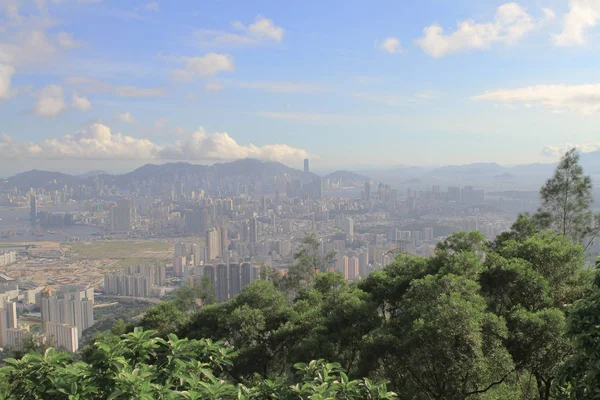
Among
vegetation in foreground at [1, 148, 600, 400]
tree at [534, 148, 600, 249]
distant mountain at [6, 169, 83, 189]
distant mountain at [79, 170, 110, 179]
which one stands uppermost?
distant mountain at [79, 170, 110, 179]

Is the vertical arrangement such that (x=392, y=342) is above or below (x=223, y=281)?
above

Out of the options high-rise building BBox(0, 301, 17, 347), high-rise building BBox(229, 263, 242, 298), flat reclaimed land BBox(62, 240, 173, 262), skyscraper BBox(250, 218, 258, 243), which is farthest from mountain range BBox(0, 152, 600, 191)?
high-rise building BBox(0, 301, 17, 347)

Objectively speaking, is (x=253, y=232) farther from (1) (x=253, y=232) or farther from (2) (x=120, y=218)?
(2) (x=120, y=218)

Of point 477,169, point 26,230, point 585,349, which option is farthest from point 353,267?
point 477,169

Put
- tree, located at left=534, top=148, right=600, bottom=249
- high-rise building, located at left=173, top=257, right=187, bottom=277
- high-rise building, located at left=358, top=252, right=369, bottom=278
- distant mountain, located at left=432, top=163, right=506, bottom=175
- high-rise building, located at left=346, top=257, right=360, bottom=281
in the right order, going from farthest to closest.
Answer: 1. distant mountain, located at left=432, top=163, right=506, bottom=175
2. high-rise building, located at left=173, top=257, right=187, bottom=277
3. high-rise building, located at left=358, top=252, right=369, bottom=278
4. high-rise building, located at left=346, top=257, right=360, bottom=281
5. tree, located at left=534, top=148, right=600, bottom=249

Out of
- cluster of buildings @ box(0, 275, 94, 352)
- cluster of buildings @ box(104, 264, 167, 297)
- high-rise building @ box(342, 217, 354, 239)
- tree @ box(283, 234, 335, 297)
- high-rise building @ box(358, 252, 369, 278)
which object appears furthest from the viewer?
high-rise building @ box(342, 217, 354, 239)

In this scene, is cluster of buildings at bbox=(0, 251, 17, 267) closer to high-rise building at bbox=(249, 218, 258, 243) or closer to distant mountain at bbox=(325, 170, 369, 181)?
high-rise building at bbox=(249, 218, 258, 243)

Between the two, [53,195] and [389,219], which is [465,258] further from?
[53,195]
